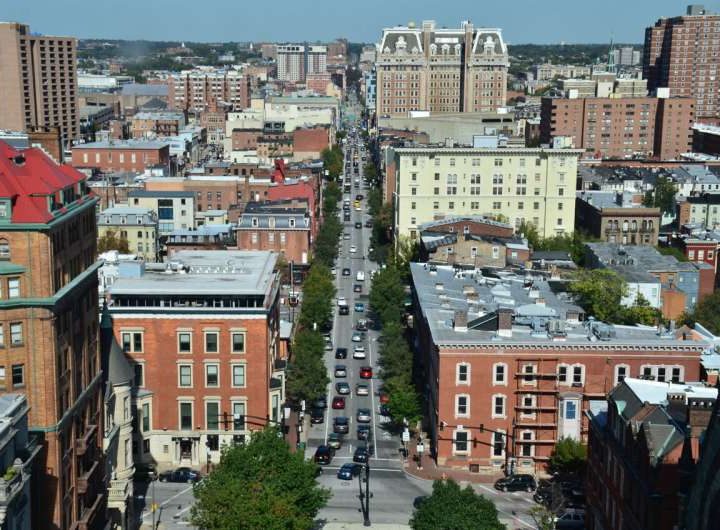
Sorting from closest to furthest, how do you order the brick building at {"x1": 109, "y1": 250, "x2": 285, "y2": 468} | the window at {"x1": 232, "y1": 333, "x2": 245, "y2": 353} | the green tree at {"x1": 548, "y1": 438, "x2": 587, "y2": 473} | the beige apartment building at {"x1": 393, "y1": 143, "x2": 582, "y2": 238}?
1. the green tree at {"x1": 548, "y1": 438, "x2": 587, "y2": 473}
2. the brick building at {"x1": 109, "y1": 250, "x2": 285, "y2": 468}
3. the window at {"x1": 232, "y1": 333, "x2": 245, "y2": 353}
4. the beige apartment building at {"x1": 393, "y1": 143, "x2": 582, "y2": 238}

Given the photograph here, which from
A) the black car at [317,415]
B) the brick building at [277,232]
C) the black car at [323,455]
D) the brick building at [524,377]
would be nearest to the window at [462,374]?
the brick building at [524,377]

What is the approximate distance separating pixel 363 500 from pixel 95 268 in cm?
2308

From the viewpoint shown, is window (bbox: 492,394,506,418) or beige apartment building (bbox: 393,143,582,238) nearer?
window (bbox: 492,394,506,418)

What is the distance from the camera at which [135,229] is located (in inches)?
→ 5325

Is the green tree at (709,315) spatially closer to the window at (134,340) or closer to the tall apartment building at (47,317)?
the window at (134,340)

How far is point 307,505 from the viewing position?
5838 cm

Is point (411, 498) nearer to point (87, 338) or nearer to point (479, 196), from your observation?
point (87, 338)

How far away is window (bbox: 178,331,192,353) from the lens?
241 feet

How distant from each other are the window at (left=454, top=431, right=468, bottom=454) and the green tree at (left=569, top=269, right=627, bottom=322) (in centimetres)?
2369

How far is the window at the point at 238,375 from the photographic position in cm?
7394

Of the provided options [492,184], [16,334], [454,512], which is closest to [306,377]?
[454,512]

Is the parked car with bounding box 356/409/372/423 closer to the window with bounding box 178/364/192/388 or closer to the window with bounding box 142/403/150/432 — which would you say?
the window with bounding box 178/364/192/388

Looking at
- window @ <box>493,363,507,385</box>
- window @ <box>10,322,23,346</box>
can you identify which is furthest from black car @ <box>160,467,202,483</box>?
window @ <box>10,322,23,346</box>

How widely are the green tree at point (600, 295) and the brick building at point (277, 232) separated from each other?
148 feet
